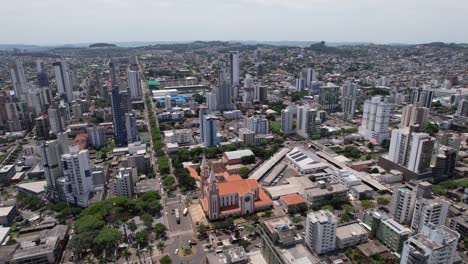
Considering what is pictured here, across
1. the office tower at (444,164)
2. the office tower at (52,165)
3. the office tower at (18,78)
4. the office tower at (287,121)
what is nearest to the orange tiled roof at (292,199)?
the office tower at (444,164)

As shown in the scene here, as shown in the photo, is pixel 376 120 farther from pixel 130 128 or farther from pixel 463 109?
pixel 130 128

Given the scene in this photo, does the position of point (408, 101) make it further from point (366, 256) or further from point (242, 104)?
point (366, 256)

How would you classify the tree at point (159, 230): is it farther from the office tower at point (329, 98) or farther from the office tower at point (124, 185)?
the office tower at point (329, 98)

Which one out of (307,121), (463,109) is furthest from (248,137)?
(463,109)

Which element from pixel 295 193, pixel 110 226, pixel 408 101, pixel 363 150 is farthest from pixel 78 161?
pixel 408 101

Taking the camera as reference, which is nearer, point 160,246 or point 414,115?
point 160,246

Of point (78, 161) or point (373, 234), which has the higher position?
point (78, 161)
